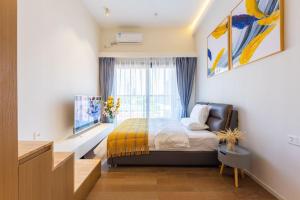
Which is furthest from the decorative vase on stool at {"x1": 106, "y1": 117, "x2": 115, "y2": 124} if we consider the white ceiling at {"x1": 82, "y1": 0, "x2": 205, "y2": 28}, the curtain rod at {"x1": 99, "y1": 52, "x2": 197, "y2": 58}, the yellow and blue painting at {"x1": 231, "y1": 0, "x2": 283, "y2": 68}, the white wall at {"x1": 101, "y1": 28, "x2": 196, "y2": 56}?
the yellow and blue painting at {"x1": 231, "y1": 0, "x2": 283, "y2": 68}

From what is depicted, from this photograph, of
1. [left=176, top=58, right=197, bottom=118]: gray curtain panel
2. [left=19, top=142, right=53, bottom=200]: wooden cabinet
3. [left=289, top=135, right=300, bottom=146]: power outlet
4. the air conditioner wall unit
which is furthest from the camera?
[left=176, top=58, right=197, bottom=118]: gray curtain panel

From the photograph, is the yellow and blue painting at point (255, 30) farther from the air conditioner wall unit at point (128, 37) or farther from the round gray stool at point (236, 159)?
the air conditioner wall unit at point (128, 37)

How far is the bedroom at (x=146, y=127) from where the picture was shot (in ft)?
3.82

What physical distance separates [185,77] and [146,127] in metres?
2.56

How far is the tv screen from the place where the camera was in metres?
3.06

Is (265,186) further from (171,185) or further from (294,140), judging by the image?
(171,185)

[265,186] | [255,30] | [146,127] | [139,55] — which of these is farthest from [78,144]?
[139,55]

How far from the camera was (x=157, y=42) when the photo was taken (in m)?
5.19

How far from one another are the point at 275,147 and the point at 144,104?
3715mm

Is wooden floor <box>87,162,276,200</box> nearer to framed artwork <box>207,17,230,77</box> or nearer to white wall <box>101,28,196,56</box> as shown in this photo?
framed artwork <box>207,17,230,77</box>

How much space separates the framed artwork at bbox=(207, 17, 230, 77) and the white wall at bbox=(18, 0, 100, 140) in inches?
113

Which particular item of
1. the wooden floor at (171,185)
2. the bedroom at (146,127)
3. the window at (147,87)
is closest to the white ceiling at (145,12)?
the bedroom at (146,127)

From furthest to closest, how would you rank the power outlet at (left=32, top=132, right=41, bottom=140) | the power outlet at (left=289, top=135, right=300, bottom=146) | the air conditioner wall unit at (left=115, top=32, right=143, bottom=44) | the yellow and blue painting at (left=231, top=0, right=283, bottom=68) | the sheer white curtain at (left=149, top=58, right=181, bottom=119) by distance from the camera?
the sheer white curtain at (left=149, top=58, right=181, bottom=119) < the air conditioner wall unit at (left=115, top=32, right=143, bottom=44) < the power outlet at (left=32, top=132, right=41, bottom=140) < the yellow and blue painting at (left=231, top=0, right=283, bottom=68) < the power outlet at (left=289, top=135, right=300, bottom=146)

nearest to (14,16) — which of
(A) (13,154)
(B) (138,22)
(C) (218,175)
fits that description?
(A) (13,154)
